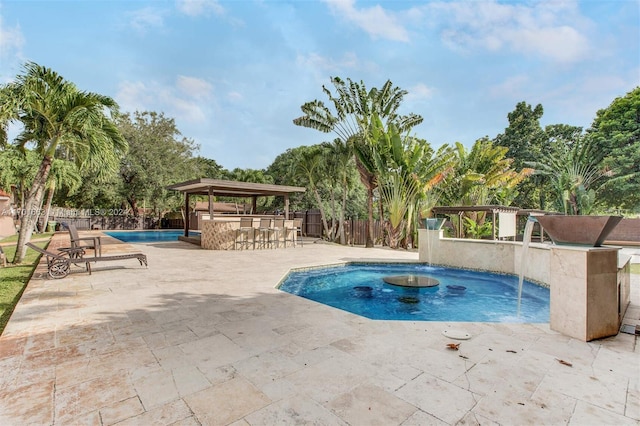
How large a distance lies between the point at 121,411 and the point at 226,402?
70 centimetres

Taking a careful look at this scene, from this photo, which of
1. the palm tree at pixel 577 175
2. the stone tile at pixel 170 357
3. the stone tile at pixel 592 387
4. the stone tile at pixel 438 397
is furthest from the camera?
the palm tree at pixel 577 175

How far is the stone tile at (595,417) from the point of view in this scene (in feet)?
6.32

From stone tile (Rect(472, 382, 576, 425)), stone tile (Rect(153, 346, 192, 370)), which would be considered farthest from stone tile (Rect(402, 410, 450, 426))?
stone tile (Rect(153, 346, 192, 370))

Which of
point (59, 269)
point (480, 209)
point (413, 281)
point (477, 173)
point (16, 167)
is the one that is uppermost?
point (16, 167)

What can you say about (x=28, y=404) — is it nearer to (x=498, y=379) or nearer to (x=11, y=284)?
(x=498, y=379)

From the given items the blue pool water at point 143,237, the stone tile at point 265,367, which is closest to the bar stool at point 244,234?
the blue pool water at point 143,237

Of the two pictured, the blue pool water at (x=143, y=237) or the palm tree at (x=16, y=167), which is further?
the palm tree at (x=16, y=167)

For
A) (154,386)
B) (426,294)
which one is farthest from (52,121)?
(426,294)

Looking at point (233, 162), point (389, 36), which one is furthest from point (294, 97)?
point (233, 162)

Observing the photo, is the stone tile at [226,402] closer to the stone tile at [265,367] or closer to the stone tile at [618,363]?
the stone tile at [265,367]

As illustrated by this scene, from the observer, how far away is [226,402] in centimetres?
217

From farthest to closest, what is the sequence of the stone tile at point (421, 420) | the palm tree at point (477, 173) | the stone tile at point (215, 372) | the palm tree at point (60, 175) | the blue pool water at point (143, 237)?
the blue pool water at point (143, 237) < the palm tree at point (60, 175) < the palm tree at point (477, 173) < the stone tile at point (215, 372) < the stone tile at point (421, 420)

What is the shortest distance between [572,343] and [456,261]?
676cm

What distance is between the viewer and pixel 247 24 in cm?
1126
